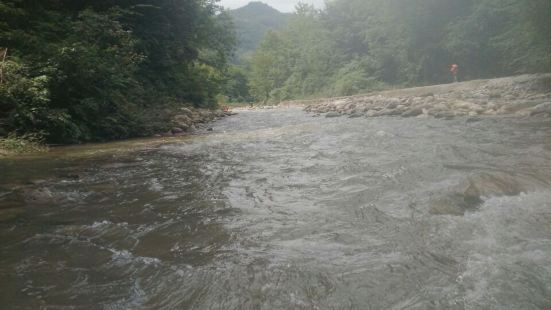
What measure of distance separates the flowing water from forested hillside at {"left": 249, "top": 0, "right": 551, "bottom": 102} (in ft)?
40.9

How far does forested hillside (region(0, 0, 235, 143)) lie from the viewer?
26.5ft

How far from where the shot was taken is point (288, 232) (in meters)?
3.39

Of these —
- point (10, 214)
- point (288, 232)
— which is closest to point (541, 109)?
point (288, 232)

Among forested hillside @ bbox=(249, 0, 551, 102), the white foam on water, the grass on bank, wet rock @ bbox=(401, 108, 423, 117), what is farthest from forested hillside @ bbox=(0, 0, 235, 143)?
forested hillside @ bbox=(249, 0, 551, 102)

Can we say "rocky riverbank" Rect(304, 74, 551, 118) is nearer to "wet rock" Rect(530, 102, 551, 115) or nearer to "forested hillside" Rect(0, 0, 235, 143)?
"wet rock" Rect(530, 102, 551, 115)

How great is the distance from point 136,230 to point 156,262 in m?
0.75

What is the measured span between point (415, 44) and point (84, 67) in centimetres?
2409

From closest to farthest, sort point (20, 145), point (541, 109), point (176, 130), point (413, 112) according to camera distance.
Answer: point (20, 145) → point (541, 109) → point (413, 112) → point (176, 130)

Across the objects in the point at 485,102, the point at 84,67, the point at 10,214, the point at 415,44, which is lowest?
the point at 485,102

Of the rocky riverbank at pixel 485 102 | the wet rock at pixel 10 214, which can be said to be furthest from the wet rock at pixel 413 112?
the wet rock at pixel 10 214

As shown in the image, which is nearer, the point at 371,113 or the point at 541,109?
the point at 541,109

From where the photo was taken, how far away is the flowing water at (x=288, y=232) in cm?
237

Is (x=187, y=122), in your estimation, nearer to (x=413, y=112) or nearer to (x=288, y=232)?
(x=413, y=112)

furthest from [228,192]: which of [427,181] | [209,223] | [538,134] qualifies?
[538,134]
